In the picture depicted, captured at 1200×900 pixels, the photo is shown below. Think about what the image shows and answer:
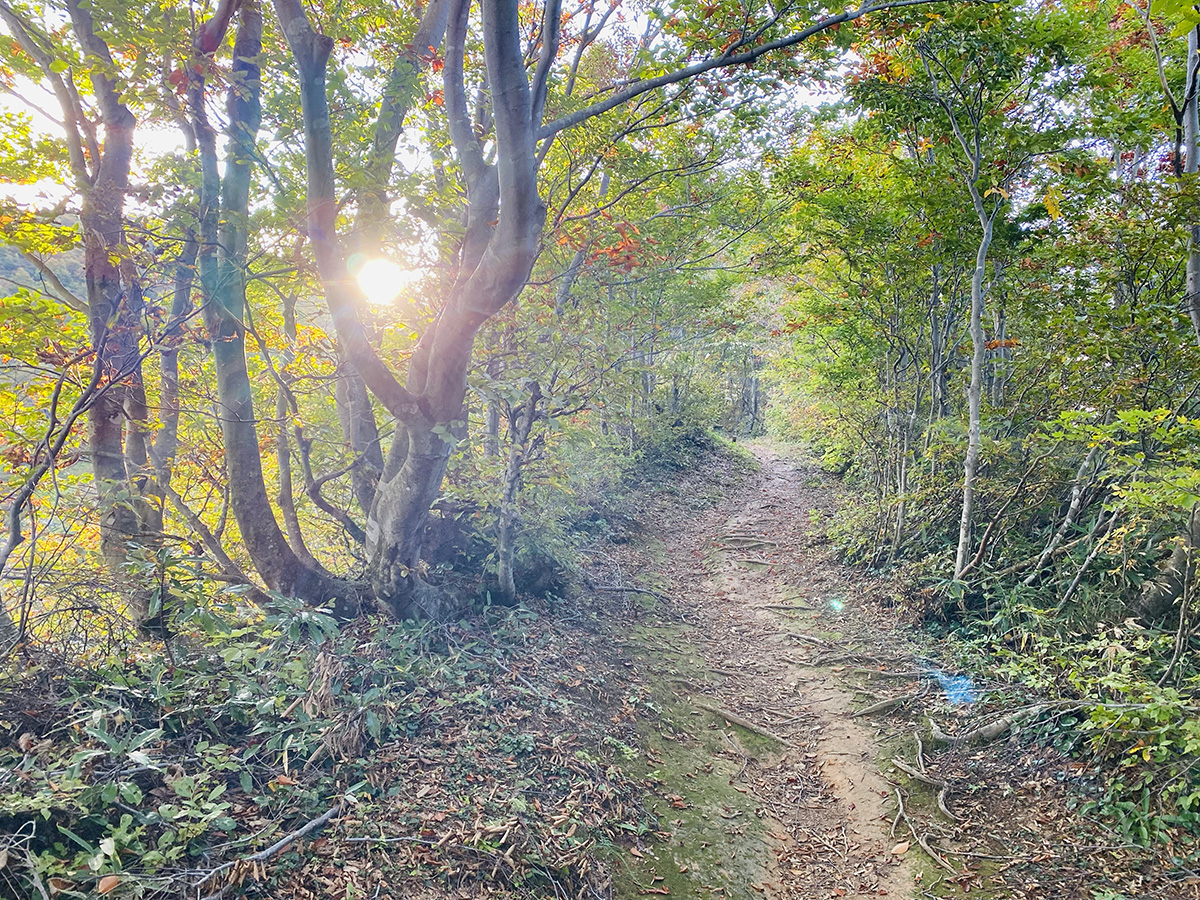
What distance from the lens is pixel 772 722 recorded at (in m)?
5.33

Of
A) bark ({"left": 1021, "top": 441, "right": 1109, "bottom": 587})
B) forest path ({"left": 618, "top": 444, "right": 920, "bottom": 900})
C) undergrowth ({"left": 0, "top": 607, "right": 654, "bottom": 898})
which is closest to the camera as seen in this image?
undergrowth ({"left": 0, "top": 607, "right": 654, "bottom": 898})

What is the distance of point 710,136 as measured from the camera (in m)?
7.91

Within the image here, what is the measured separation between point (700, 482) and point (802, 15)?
11.3 metres

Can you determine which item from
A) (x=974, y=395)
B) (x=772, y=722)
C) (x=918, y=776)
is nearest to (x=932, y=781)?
(x=918, y=776)

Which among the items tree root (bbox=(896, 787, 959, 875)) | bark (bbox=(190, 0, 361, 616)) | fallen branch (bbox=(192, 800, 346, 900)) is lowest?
tree root (bbox=(896, 787, 959, 875))

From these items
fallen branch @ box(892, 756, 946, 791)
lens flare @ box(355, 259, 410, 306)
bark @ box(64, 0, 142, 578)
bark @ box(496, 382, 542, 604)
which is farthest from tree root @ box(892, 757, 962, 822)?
lens flare @ box(355, 259, 410, 306)

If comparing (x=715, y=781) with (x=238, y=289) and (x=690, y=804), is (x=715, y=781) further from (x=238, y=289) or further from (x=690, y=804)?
(x=238, y=289)

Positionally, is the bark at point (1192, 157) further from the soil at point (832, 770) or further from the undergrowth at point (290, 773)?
the undergrowth at point (290, 773)

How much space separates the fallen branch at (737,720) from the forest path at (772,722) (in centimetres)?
2

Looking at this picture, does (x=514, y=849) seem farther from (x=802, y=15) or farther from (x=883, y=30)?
(x=883, y=30)

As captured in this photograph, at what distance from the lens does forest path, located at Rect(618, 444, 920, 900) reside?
12.2ft

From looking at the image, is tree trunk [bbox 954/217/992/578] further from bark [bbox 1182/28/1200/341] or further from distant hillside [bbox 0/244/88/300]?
distant hillside [bbox 0/244/88/300]

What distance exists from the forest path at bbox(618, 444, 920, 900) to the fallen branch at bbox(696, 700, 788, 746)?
0.02 meters

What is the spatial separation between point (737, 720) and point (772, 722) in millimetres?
341
